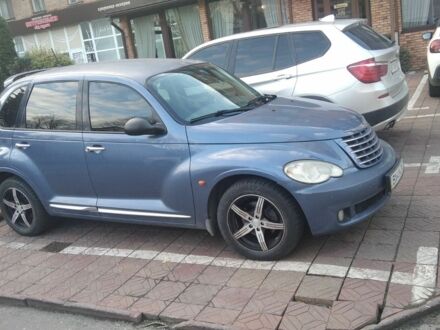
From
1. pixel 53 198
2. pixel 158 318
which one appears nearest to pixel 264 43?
pixel 53 198

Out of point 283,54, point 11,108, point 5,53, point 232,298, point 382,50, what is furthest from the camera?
point 5,53

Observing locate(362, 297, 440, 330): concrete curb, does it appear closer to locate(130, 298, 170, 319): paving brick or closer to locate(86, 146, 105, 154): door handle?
locate(130, 298, 170, 319): paving brick

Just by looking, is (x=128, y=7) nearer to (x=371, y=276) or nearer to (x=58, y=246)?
(x=58, y=246)

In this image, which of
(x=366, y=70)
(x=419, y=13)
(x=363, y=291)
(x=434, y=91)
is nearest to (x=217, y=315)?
(x=363, y=291)

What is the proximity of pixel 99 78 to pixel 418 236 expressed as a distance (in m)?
3.17

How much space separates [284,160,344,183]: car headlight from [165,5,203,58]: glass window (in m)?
14.9

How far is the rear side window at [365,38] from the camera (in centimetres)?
654

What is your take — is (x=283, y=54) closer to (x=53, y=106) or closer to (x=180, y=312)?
(x=53, y=106)

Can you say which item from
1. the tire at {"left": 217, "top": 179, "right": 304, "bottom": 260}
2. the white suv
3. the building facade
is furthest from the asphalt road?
the building facade

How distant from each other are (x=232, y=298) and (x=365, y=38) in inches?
167

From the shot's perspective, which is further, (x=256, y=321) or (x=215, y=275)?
(x=215, y=275)

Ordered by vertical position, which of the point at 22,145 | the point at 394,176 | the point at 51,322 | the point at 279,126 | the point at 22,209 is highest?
the point at 279,126

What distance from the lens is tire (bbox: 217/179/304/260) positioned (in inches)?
159

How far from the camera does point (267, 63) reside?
699 cm
